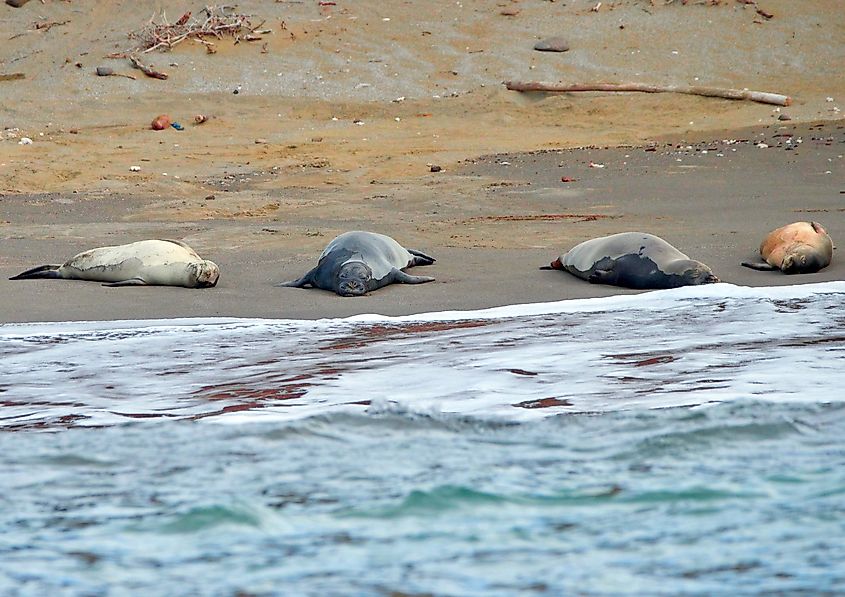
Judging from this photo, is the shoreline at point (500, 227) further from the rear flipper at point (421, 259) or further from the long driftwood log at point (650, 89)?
the long driftwood log at point (650, 89)

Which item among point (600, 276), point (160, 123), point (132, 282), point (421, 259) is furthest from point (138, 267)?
point (160, 123)

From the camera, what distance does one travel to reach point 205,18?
1870cm

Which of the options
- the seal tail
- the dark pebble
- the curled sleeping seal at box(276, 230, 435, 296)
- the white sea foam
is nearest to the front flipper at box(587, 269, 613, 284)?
the seal tail

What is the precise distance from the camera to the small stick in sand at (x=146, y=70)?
1703 cm

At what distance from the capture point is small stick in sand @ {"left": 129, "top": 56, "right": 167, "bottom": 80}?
55.9ft

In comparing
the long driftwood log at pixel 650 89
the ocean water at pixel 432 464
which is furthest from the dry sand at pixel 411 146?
the ocean water at pixel 432 464

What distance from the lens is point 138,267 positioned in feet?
25.9

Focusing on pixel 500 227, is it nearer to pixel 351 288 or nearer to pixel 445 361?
pixel 351 288

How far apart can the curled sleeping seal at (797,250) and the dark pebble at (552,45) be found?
32.9 feet

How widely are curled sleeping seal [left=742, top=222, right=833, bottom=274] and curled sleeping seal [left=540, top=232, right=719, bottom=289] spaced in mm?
504

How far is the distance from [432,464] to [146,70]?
14223mm

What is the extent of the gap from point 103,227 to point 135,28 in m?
9.62

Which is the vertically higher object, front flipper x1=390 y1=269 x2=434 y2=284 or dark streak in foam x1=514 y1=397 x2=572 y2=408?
front flipper x1=390 y1=269 x2=434 y2=284

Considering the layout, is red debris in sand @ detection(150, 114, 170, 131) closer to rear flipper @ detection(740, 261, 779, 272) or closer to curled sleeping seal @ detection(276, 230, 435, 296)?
curled sleeping seal @ detection(276, 230, 435, 296)
